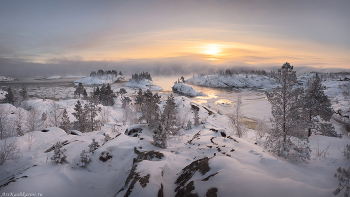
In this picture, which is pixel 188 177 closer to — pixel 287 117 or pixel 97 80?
pixel 287 117

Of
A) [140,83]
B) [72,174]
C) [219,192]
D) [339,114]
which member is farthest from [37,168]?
[140,83]

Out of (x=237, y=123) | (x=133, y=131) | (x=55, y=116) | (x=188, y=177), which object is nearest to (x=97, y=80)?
(x=55, y=116)

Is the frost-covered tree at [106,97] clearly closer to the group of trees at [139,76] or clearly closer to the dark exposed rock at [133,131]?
the dark exposed rock at [133,131]

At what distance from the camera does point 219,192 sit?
472 cm

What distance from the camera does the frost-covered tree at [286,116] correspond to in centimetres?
926

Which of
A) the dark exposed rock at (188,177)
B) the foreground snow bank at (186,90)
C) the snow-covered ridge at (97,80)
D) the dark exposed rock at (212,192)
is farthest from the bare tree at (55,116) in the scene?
the snow-covered ridge at (97,80)

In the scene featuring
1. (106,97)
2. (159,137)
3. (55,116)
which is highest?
(159,137)

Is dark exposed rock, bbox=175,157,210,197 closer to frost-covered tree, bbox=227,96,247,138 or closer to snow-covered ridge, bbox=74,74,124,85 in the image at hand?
frost-covered tree, bbox=227,96,247,138

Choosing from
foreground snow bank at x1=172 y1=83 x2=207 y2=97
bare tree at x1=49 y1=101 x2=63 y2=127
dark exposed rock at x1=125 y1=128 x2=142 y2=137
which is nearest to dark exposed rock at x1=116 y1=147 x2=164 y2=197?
dark exposed rock at x1=125 y1=128 x2=142 y2=137

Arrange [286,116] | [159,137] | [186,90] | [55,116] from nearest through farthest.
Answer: [286,116]
[159,137]
[55,116]
[186,90]

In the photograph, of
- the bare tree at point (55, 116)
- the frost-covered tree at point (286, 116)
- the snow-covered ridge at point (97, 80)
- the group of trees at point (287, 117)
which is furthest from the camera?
the snow-covered ridge at point (97, 80)

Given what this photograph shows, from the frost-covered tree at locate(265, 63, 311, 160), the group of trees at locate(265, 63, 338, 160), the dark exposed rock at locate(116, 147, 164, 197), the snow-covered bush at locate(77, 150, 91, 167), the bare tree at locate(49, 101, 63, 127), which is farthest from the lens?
the bare tree at locate(49, 101, 63, 127)

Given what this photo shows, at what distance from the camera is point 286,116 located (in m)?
9.88

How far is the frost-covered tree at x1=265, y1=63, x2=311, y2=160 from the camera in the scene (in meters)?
9.26
